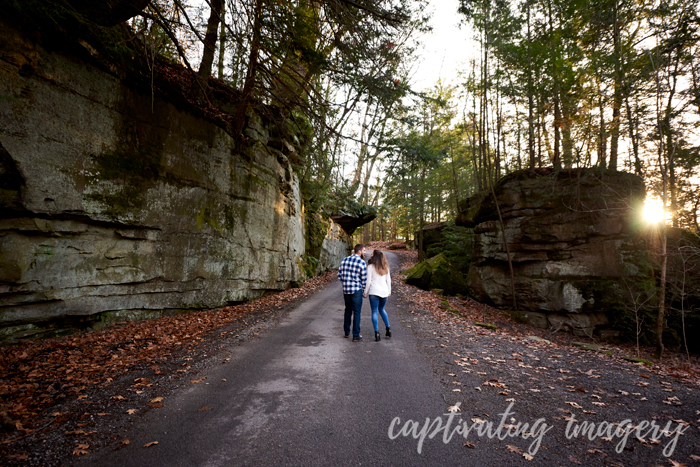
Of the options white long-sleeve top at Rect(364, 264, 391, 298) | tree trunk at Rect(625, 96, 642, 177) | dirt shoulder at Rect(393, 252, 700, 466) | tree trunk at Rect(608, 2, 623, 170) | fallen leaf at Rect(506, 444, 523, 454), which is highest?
tree trunk at Rect(608, 2, 623, 170)

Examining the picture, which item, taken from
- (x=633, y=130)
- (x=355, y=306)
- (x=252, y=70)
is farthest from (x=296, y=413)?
(x=633, y=130)

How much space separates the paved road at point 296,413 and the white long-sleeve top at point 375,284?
1.28 meters

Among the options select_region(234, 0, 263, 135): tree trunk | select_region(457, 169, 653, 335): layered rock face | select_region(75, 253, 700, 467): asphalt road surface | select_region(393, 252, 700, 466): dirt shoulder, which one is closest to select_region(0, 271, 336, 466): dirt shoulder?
select_region(75, 253, 700, 467): asphalt road surface

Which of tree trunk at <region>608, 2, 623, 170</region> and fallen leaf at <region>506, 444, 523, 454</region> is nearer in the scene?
fallen leaf at <region>506, 444, 523, 454</region>

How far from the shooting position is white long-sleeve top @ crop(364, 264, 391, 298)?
21.4 ft

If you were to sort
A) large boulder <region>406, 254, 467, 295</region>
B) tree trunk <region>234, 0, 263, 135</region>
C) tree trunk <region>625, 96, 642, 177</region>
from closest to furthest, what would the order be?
tree trunk <region>234, 0, 263, 135</region>
tree trunk <region>625, 96, 642, 177</region>
large boulder <region>406, 254, 467, 295</region>

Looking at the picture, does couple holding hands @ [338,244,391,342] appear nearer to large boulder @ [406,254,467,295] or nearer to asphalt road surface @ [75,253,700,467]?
asphalt road surface @ [75,253,700,467]

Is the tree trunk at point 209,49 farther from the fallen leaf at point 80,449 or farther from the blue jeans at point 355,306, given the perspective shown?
the fallen leaf at point 80,449

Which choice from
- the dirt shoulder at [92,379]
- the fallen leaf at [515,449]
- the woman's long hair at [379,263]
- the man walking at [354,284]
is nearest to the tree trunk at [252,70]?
the man walking at [354,284]

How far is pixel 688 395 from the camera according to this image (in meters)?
4.33

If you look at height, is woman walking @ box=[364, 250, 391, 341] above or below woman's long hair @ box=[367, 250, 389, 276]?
below

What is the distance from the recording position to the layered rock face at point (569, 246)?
11570mm

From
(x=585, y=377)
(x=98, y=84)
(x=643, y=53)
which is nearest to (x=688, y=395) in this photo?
(x=585, y=377)

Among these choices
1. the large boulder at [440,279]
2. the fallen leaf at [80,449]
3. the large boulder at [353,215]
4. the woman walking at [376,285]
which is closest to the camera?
the fallen leaf at [80,449]
